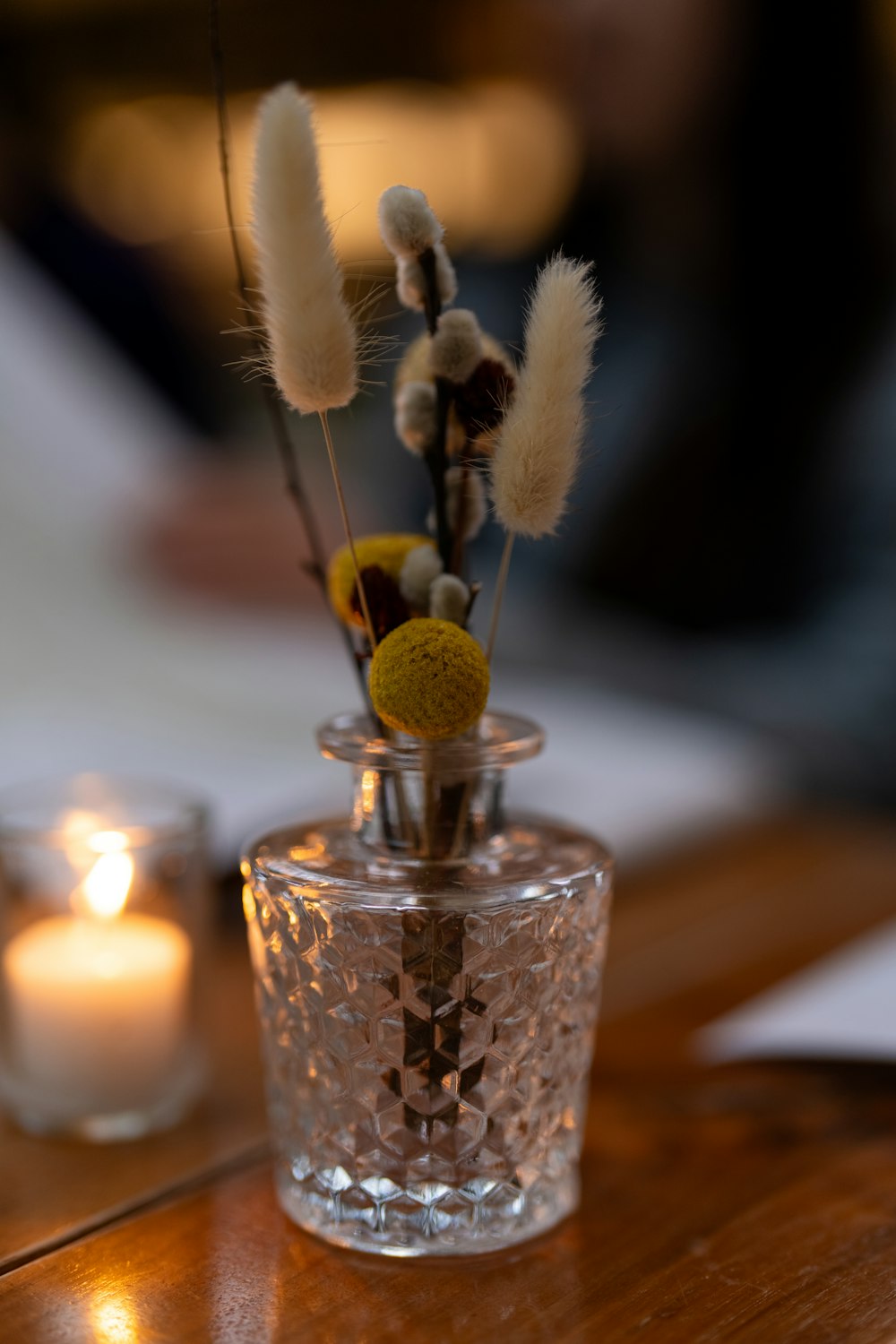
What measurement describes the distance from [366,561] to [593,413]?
0.07m

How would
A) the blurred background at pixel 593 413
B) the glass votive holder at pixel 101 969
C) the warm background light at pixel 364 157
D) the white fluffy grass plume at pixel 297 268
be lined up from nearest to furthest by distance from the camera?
1. the white fluffy grass plume at pixel 297 268
2. the glass votive holder at pixel 101 969
3. the blurred background at pixel 593 413
4. the warm background light at pixel 364 157

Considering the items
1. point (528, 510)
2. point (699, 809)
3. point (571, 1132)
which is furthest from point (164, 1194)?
point (699, 809)

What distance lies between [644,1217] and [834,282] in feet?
5.66

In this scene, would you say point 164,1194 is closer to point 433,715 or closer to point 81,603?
point 433,715

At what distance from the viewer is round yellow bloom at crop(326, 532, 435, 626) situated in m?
0.32

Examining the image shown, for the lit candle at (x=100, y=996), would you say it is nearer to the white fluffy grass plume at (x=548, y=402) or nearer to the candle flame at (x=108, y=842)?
the candle flame at (x=108, y=842)

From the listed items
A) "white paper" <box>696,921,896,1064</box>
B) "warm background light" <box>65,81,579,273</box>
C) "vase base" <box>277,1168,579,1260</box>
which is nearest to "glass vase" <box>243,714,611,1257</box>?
"vase base" <box>277,1168,579,1260</box>

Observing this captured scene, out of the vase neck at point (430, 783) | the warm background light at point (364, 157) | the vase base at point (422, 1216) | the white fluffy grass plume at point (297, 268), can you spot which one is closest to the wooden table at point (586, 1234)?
the vase base at point (422, 1216)

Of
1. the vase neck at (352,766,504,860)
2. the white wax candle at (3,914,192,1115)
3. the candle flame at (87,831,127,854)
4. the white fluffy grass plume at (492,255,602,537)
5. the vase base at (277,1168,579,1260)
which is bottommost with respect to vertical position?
the vase base at (277,1168,579,1260)

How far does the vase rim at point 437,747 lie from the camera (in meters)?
0.32

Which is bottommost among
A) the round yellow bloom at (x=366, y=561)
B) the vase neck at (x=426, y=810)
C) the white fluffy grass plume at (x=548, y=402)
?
the vase neck at (x=426, y=810)

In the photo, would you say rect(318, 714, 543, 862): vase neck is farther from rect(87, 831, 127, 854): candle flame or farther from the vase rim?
rect(87, 831, 127, 854): candle flame

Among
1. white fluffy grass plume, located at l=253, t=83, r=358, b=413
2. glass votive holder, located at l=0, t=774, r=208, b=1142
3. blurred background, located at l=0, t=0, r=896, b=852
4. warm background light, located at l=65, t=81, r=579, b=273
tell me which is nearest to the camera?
white fluffy grass plume, located at l=253, t=83, r=358, b=413

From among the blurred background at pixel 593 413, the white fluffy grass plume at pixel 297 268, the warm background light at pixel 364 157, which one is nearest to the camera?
the white fluffy grass plume at pixel 297 268
